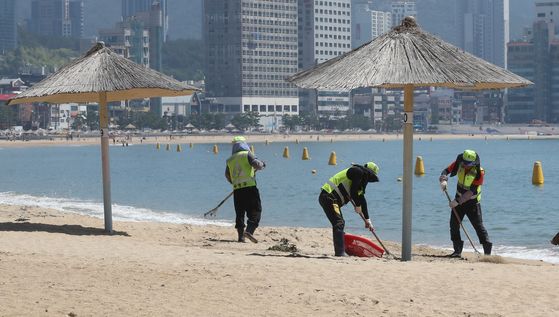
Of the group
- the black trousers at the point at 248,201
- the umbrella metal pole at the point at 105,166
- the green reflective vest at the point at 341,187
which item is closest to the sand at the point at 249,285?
the green reflective vest at the point at 341,187

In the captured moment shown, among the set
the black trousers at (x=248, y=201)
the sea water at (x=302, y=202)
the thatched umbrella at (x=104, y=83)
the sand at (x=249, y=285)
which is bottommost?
the sea water at (x=302, y=202)

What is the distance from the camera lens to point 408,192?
1477 cm

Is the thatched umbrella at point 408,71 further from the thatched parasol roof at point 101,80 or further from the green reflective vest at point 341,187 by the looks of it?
the thatched parasol roof at point 101,80

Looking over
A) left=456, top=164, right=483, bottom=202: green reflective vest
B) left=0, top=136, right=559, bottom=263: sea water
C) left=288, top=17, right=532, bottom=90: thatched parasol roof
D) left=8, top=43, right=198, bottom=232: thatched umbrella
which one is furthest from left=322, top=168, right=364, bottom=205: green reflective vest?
left=0, top=136, right=559, bottom=263: sea water

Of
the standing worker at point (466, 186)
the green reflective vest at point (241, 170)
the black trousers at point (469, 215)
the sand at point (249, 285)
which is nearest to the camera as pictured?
the sand at point (249, 285)

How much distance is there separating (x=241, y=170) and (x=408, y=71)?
3.14 m

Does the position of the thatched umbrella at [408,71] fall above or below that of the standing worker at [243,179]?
above

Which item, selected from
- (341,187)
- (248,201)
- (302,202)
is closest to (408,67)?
(341,187)

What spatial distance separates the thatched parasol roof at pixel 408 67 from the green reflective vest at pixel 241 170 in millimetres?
1588

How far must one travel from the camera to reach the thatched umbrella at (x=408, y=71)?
48.1ft

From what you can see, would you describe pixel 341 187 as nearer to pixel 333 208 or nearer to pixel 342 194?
pixel 342 194

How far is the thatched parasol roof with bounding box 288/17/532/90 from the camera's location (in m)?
14.6

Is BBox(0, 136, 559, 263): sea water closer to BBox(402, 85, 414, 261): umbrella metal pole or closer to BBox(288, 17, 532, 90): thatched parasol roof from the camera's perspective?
BBox(402, 85, 414, 261): umbrella metal pole

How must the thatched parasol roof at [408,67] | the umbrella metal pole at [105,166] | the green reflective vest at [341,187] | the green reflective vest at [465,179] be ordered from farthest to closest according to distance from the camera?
the umbrella metal pole at [105,166]
the green reflective vest at [465,179]
the thatched parasol roof at [408,67]
the green reflective vest at [341,187]
